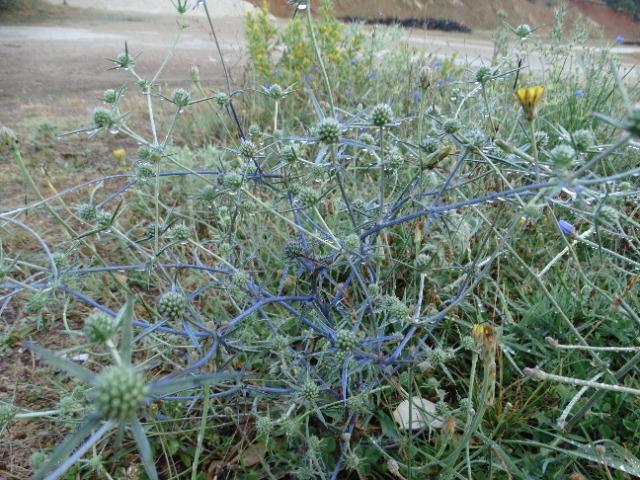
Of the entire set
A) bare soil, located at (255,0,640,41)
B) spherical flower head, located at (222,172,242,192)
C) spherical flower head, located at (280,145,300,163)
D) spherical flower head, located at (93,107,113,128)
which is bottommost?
spherical flower head, located at (222,172,242,192)

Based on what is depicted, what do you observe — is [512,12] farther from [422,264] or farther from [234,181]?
[234,181]

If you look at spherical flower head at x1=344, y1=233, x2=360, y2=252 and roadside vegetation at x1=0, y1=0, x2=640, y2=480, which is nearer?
roadside vegetation at x1=0, y1=0, x2=640, y2=480

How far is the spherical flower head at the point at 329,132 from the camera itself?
938 millimetres

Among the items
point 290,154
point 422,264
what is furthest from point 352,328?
point 290,154

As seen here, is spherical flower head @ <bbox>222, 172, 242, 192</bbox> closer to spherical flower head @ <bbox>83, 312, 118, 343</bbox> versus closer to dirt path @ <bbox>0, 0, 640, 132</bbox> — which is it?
spherical flower head @ <bbox>83, 312, 118, 343</bbox>

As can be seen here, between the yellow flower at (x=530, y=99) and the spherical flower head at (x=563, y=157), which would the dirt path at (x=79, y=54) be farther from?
the spherical flower head at (x=563, y=157)

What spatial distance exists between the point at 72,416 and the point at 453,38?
20.6 feet

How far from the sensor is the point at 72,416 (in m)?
1.31

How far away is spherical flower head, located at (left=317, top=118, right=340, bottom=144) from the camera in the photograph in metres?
0.94

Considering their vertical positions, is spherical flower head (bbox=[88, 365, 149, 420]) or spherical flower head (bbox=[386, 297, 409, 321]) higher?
spherical flower head (bbox=[88, 365, 149, 420])

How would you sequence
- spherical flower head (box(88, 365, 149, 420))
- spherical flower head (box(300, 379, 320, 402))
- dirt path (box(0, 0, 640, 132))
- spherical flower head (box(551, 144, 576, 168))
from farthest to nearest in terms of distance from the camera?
dirt path (box(0, 0, 640, 132))
spherical flower head (box(300, 379, 320, 402))
spherical flower head (box(551, 144, 576, 168))
spherical flower head (box(88, 365, 149, 420))

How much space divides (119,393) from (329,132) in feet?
2.05

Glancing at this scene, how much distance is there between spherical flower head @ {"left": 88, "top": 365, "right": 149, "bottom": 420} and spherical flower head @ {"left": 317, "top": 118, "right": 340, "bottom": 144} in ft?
Answer: 1.91

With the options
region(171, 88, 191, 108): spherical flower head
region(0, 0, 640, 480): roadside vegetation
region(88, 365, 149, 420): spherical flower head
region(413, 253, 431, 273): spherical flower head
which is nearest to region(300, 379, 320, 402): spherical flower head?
region(0, 0, 640, 480): roadside vegetation
